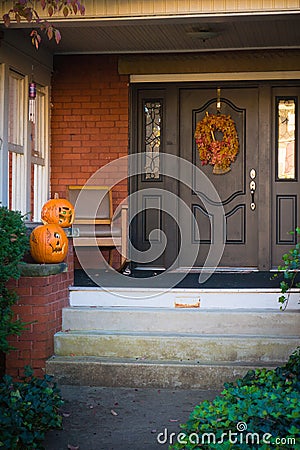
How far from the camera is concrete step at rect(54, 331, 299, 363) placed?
501 cm

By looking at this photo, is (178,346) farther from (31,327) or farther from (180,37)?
(180,37)

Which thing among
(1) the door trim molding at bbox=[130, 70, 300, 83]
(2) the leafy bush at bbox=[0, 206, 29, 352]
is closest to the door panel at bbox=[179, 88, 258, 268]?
(1) the door trim molding at bbox=[130, 70, 300, 83]

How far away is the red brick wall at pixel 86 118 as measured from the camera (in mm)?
7738

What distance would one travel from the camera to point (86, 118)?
25.6 ft

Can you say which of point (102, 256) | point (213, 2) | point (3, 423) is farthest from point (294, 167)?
point (3, 423)

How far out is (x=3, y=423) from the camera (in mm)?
3514

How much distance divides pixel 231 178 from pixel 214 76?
3.74 feet

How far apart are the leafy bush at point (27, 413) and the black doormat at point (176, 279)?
79.6 inches

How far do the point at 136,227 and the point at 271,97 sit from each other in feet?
6.78

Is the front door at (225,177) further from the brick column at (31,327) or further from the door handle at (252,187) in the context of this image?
the brick column at (31,327)

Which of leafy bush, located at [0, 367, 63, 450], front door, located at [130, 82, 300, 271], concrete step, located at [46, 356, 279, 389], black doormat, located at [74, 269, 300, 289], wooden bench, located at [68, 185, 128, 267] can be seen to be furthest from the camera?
front door, located at [130, 82, 300, 271]

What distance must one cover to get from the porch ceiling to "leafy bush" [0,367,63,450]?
11.8 feet

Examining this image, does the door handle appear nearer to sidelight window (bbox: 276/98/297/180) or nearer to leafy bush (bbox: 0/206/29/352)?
sidelight window (bbox: 276/98/297/180)

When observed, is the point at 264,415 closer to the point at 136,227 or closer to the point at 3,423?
the point at 3,423
